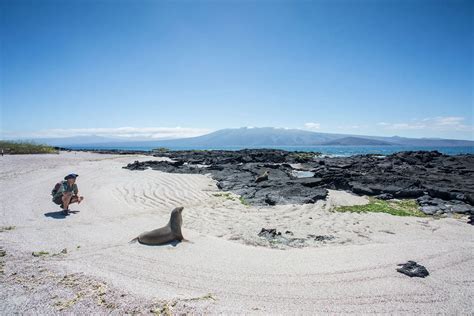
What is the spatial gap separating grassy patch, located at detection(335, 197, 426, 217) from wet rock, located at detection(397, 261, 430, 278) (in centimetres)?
481

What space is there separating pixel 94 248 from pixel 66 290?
76.2 inches

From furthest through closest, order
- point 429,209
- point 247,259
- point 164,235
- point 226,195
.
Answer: point 226,195 < point 429,209 < point 164,235 < point 247,259

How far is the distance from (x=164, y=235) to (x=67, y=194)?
182 inches

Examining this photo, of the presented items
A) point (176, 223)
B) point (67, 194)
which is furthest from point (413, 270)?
point (67, 194)

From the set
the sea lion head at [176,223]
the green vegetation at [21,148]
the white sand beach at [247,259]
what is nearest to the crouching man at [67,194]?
the white sand beach at [247,259]

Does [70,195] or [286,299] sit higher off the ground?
[70,195]

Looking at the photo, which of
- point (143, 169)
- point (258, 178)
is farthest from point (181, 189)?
point (143, 169)

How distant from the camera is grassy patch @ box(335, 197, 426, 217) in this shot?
9.74 metres

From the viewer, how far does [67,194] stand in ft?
30.0

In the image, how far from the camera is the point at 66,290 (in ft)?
14.0

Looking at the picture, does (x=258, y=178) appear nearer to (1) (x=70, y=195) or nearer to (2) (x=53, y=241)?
(1) (x=70, y=195)

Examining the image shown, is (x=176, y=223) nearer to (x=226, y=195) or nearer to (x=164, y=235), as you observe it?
(x=164, y=235)

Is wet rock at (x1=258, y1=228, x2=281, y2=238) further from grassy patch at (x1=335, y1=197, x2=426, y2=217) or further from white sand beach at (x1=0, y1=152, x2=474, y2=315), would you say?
grassy patch at (x1=335, y1=197, x2=426, y2=217)

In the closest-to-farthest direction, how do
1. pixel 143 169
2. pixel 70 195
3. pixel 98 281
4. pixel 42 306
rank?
pixel 42 306
pixel 98 281
pixel 70 195
pixel 143 169
